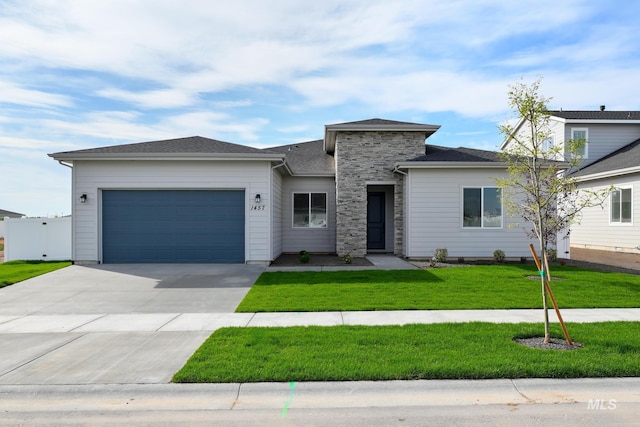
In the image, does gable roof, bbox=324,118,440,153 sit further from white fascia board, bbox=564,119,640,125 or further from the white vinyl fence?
white fascia board, bbox=564,119,640,125

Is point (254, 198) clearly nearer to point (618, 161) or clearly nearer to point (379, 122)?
point (379, 122)

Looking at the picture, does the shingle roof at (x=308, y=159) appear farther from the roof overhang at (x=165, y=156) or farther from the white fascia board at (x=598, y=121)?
the white fascia board at (x=598, y=121)

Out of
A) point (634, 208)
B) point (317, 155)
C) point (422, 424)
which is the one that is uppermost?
point (317, 155)

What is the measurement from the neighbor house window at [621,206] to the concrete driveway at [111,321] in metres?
15.8

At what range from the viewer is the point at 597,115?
78.4 ft

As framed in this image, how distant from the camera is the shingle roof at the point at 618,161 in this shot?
60.2 feet

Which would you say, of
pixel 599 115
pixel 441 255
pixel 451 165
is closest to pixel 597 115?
pixel 599 115

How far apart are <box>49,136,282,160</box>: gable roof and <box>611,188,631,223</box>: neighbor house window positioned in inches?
599

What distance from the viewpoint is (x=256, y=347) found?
560 centimetres

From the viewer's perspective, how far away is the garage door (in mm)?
14562

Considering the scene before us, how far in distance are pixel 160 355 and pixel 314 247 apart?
42.2ft

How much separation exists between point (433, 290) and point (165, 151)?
9624mm

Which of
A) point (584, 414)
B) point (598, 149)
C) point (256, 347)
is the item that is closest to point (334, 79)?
point (256, 347)

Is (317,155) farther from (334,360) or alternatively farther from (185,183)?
(334,360)
